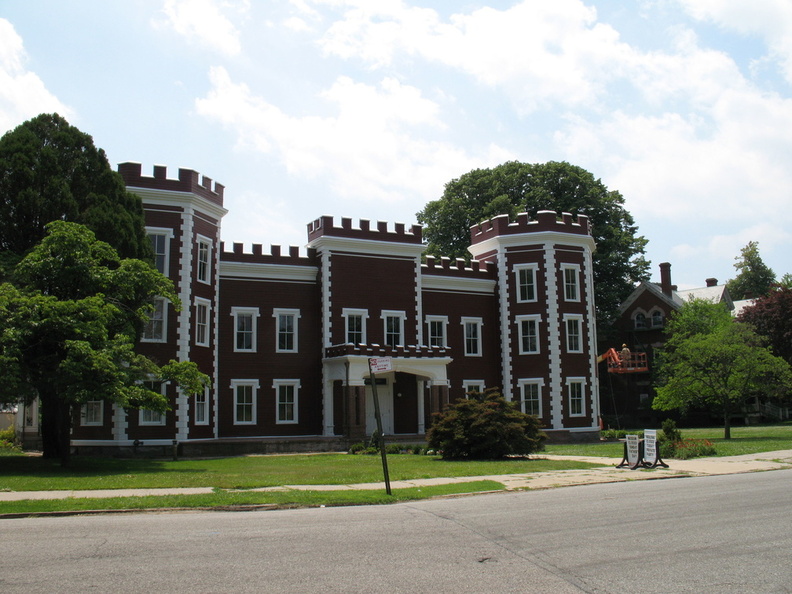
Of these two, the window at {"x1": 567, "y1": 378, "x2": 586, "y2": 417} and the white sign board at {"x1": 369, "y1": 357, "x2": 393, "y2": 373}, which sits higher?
the white sign board at {"x1": 369, "y1": 357, "x2": 393, "y2": 373}

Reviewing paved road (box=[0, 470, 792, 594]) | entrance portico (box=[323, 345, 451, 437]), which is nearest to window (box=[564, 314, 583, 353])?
entrance portico (box=[323, 345, 451, 437])

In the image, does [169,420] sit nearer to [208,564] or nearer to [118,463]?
[118,463]

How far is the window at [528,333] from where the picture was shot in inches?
1666

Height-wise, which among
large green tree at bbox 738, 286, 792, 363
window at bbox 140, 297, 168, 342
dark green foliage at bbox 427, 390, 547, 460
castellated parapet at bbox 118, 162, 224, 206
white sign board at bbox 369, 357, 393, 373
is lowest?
dark green foliage at bbox 427, 390, 547, 460

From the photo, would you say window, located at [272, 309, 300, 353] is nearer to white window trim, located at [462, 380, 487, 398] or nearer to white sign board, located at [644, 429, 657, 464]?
white window trim, located at [462, 380, 487, 398]

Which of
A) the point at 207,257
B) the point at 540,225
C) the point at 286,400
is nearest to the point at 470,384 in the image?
the point at 540,225

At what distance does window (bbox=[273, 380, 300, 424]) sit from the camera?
37.5 m

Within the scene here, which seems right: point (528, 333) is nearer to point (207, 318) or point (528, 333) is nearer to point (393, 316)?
point (393, 316)

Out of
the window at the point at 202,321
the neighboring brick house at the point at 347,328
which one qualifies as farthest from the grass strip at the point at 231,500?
the window at the point at 202,321

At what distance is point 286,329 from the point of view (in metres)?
38.2

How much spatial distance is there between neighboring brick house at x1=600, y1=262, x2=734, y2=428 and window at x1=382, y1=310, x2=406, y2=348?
25141 mm

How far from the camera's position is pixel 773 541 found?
1001cm

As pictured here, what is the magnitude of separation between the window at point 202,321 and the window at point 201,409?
224 cm

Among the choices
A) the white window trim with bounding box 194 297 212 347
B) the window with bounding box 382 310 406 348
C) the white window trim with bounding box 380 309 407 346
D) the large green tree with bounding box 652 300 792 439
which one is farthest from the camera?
the window with bounding box 382 310 406 348
